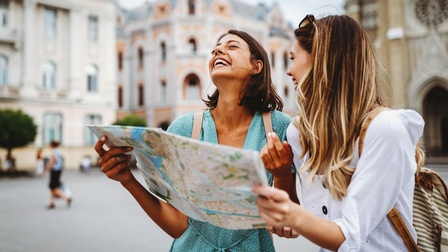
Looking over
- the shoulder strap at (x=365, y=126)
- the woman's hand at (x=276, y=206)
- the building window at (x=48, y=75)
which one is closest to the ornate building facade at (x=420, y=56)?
the building window at (x=48, y=75)

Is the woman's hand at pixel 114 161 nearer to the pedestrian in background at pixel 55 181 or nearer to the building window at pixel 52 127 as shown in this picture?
the pedestrian in background at pixel 55 181

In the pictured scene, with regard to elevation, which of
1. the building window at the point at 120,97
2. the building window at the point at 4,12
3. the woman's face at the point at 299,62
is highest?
the building window at the point at 4,12

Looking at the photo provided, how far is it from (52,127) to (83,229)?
2255cm

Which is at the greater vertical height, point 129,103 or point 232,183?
→ point 129,103

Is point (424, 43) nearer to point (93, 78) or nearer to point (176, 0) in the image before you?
point (176, 0)

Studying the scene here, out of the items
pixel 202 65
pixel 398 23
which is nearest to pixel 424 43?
pixel 398 23

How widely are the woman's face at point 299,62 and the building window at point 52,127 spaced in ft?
94.6

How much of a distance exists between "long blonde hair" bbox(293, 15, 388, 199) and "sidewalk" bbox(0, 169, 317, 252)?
5065 mm

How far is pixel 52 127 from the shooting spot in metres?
28.3

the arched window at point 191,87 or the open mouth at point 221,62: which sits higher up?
the arched window at point 191,87

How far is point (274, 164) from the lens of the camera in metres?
1.76

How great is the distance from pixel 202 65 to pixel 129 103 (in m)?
9.19

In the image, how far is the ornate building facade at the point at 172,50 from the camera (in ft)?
115

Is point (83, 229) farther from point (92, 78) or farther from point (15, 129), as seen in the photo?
point (92, 78)
